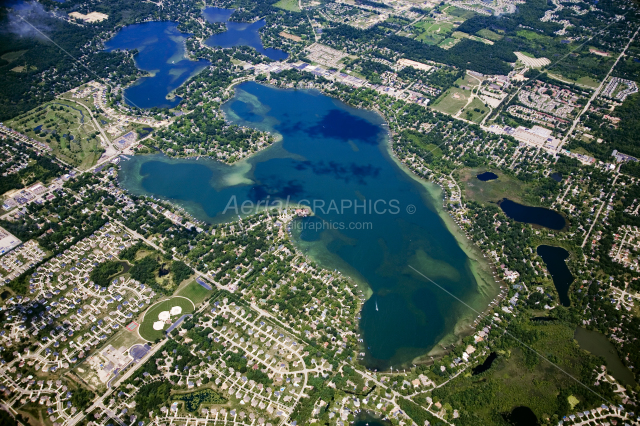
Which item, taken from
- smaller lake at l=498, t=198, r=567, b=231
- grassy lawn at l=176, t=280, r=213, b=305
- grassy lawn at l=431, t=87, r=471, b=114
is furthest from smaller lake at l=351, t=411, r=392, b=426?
grassy lawn at l=431, t=87, r=471, b=114

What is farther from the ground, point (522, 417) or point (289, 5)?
point (289, 5)

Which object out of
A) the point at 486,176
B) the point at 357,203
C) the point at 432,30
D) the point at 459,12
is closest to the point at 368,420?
the point at 357,203

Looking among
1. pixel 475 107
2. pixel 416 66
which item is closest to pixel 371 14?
pixel 416 66

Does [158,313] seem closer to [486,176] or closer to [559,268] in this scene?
[559,268]

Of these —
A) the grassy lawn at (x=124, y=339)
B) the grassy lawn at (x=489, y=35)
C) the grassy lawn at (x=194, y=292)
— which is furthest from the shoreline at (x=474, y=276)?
the grassy lawn at (x=489, y=35)

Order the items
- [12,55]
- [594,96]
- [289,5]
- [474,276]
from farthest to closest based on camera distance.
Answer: [289,5], [12,55], [594,96], [474,276]

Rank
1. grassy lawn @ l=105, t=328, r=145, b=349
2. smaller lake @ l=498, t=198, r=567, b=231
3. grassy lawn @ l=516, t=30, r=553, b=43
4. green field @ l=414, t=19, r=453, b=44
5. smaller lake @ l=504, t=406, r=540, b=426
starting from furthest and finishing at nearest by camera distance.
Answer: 1. green field @ l=414, t=19, r=453, b=44
2. grassy lawn @ l=516, t=30, r=553, b=43
3. smaller lake @ l=498, t=198, r=567, b=231
4. grassy lawn @ l=105, t=328, r=145, b=349
5. smaller lake @ l=504, t=406, r=540, b=426

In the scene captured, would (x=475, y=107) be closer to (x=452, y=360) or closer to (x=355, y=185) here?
(x=355, y=185)

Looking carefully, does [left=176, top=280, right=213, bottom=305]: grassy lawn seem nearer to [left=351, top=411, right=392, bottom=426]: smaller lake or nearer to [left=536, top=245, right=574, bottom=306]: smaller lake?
[left=351, top=411, right=392, bottom=426]: smaller lake
